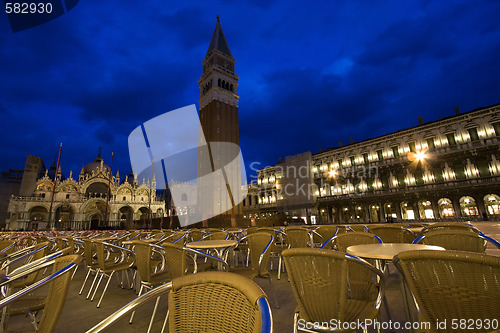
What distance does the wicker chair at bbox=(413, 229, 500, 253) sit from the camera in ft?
9.09

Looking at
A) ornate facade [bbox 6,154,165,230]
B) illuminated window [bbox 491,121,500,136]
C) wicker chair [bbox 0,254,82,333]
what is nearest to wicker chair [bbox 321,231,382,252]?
wicker chair [bbox 0,254,82,333]

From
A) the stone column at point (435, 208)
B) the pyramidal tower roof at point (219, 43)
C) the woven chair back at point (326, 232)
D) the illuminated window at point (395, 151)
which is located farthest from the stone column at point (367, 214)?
the pyramidal tower roof at point (219, 43)

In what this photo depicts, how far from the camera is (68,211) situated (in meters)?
40.8

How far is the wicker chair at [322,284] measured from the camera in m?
1.76

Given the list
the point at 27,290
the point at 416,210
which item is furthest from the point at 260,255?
the point at 416,210

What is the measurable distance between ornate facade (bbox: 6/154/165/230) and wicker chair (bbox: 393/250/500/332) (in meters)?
38.0

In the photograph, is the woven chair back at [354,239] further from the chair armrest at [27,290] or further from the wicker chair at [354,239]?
the chair armrest at [27,290]

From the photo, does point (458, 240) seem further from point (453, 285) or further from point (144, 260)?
point (144, 260)

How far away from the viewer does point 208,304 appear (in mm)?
1174

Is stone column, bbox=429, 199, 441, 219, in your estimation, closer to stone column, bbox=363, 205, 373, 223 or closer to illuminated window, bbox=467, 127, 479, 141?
stone column, bbox=363, 205, 373, 223

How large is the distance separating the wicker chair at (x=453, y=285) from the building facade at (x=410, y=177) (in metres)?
24.0

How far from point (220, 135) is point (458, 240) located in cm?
3188

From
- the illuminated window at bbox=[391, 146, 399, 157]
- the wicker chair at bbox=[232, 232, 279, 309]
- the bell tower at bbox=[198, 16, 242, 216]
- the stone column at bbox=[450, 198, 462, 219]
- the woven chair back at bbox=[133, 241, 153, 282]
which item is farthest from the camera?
the bell tower at bbox=[198, 16, 242, 216]

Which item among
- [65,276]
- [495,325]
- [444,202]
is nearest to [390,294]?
[495,325]
